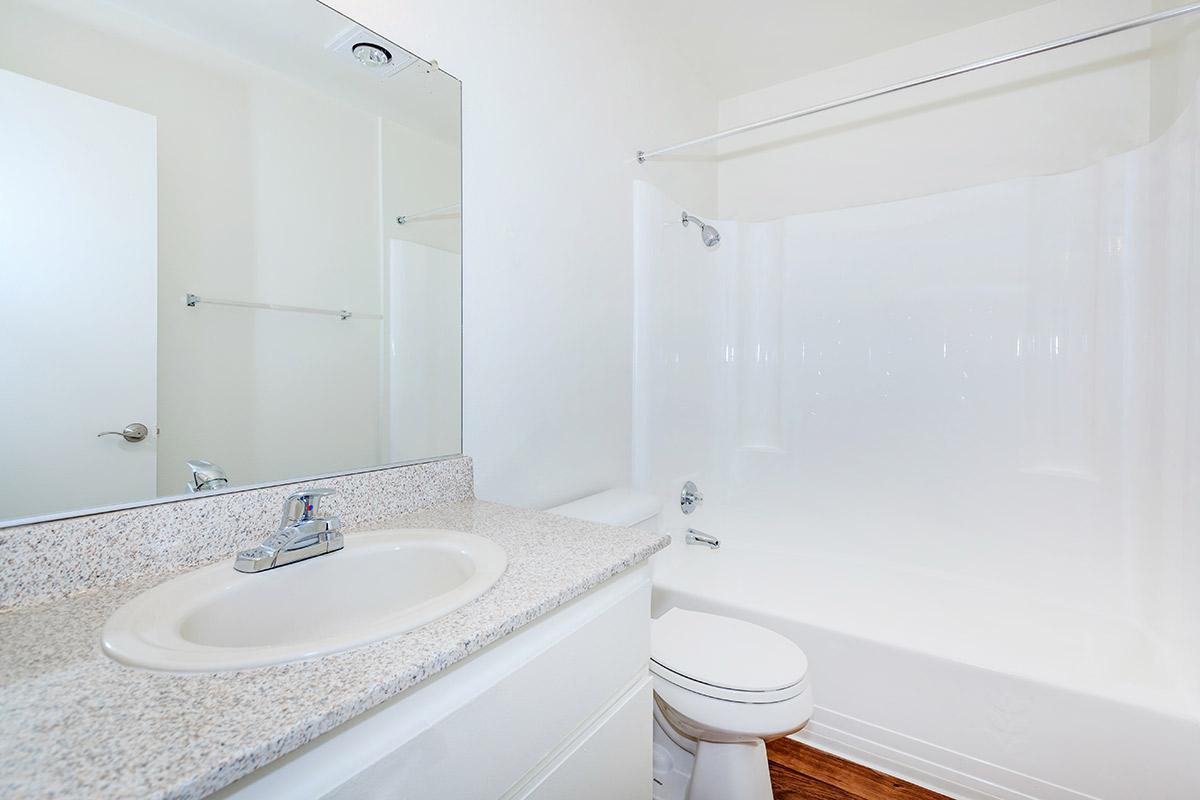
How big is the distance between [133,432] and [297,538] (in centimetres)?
29

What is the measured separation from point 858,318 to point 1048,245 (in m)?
0.65

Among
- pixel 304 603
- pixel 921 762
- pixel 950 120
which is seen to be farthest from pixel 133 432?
pixel 950 120

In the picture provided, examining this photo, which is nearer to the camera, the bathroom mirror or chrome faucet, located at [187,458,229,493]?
the bathroom mirror

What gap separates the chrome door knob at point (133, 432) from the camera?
799mm

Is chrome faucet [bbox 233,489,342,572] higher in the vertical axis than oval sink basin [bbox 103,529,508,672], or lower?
higher

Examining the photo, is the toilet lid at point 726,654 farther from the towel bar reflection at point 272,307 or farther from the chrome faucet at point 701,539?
the towel bar reflection at point 272,307

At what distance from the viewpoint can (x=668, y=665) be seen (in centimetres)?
123

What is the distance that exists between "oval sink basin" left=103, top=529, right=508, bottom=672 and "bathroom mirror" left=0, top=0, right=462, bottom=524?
8.2 inches

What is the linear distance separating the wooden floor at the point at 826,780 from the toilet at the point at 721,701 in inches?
9.8

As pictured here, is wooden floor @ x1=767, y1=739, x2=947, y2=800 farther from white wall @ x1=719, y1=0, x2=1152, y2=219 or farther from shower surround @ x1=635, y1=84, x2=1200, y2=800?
white wall @ x1=719, y1=0, x2=1152, y2=219

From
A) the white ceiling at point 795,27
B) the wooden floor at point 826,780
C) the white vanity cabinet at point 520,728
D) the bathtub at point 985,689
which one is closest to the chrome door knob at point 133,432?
the white vanity cabinet at point 520,728

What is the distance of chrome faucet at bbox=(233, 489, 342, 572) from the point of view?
2.62 ft

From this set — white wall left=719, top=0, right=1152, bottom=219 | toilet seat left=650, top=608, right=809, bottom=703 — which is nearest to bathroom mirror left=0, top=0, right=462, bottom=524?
toilet seat left=650, top=608, right=809, bottom=703

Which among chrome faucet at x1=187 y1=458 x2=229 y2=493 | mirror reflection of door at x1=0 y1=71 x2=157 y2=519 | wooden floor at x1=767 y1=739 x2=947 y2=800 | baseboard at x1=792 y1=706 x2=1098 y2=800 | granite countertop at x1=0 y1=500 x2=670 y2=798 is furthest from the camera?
wooden floor at x1=767 y1=739 x2=947 y2=800
